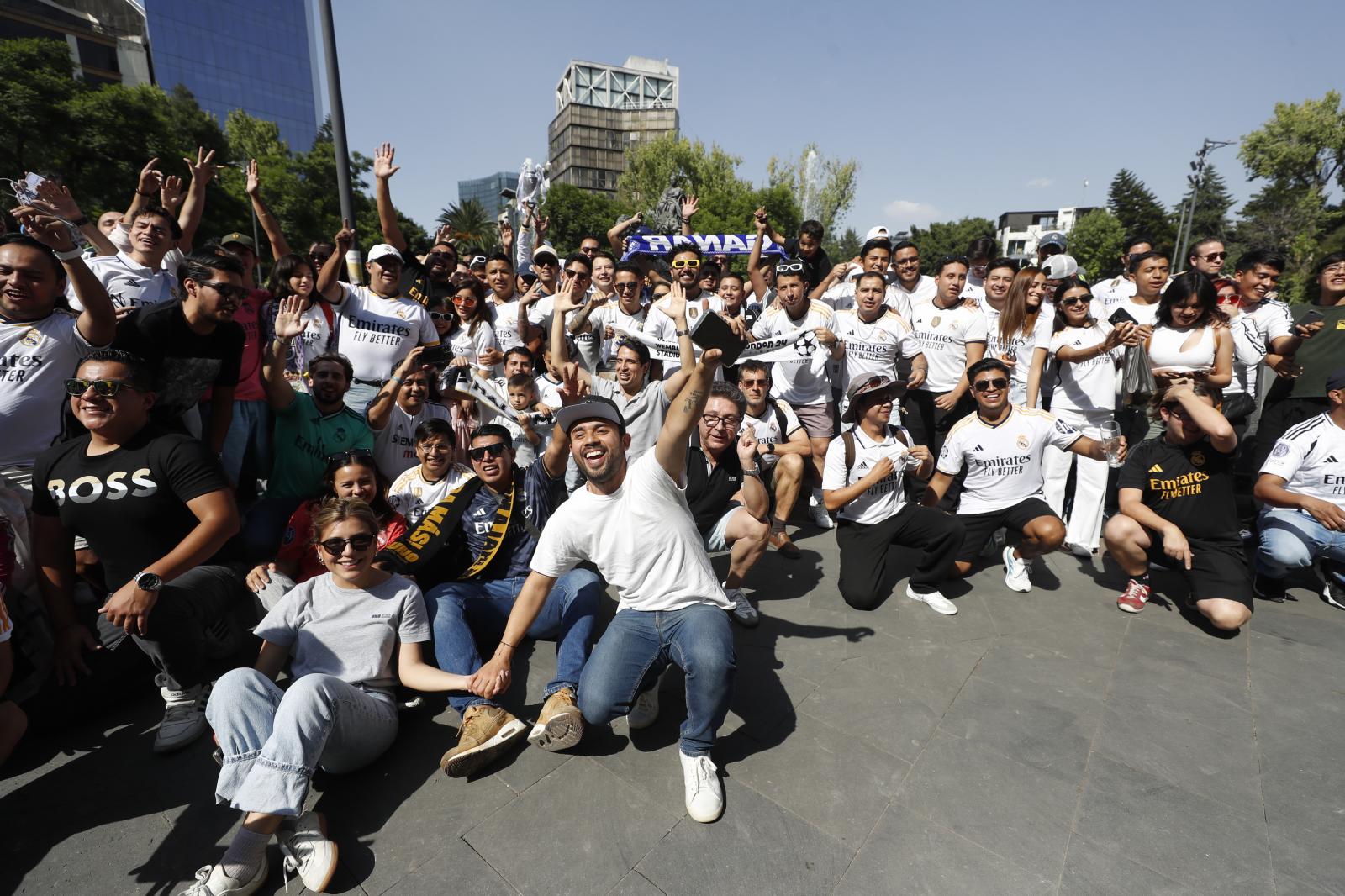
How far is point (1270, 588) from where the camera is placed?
173 inches

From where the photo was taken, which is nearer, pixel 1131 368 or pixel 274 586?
pixel 274 586

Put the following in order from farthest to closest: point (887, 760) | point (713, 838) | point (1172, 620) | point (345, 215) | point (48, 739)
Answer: point (345, 215), point (1172, 620), point (48, 739), point (887, 760), point (713, 838)

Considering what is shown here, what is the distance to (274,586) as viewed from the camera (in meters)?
3.35

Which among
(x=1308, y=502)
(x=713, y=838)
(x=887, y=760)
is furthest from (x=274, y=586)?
(x=1308, y=502)

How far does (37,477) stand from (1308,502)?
Result: 7.59 metres

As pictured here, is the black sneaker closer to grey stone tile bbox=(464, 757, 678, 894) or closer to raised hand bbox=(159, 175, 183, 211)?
grey stone tile bbox=(464, 757, 678, 894)

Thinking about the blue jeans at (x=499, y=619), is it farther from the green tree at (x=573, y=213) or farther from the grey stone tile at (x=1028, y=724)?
the green tree at (x=573, y=213)

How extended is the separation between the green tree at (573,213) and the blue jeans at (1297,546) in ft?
152

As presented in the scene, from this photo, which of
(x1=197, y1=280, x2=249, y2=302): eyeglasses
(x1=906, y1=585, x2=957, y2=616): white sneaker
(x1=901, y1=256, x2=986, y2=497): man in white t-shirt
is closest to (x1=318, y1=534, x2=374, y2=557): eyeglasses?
(x1=197, y1=280, x2=249, y2=302): eyeglasses

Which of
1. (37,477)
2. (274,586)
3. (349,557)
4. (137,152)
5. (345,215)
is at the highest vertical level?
(137,152)

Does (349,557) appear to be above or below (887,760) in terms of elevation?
above

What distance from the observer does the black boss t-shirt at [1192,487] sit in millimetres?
4195

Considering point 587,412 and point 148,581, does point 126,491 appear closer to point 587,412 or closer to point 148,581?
point 148,581

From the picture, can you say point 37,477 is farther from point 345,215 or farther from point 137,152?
point 137,152
